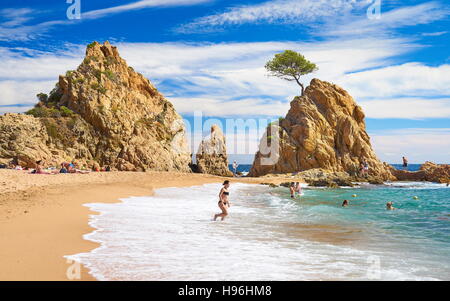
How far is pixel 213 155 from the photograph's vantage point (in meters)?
48.5

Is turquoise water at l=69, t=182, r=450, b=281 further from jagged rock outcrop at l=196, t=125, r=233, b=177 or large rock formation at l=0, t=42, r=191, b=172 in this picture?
jagged rock outcrop at l=196, t=125, r=233, b=177

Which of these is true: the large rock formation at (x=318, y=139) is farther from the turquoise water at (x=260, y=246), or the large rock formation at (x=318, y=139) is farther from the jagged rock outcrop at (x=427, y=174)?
the turquoise water at (x=260, y=246)

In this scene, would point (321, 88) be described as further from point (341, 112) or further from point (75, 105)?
point (75, 105)

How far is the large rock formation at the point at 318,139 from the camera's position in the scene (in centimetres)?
4684

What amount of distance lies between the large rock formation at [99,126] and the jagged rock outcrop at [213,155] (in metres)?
2.02

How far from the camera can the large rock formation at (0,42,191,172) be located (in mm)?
35219

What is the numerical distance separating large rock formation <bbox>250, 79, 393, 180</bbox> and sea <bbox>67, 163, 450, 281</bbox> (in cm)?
3128

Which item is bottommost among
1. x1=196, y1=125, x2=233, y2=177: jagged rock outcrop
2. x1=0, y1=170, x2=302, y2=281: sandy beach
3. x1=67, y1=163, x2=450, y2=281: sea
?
x1=67, y1=163, x2=450, y2=281: sea

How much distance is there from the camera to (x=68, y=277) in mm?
5723

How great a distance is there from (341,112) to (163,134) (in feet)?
82.3

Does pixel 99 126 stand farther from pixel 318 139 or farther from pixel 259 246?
pixel 259 246

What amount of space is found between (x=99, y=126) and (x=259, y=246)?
3476 cm

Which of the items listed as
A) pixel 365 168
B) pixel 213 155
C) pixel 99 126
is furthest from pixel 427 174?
pixel 99 126

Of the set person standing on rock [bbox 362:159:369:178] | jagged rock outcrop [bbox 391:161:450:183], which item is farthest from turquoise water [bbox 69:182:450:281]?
jagged rock outcrop [bbox 391:161:450:183]
